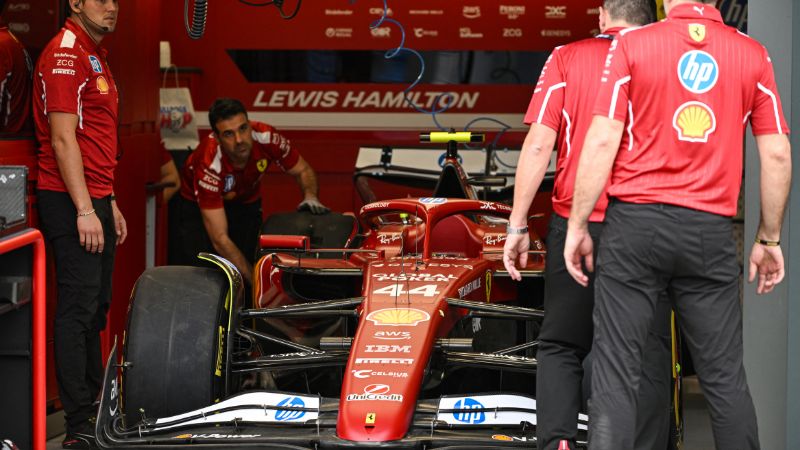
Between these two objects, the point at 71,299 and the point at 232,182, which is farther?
the point at 232,182

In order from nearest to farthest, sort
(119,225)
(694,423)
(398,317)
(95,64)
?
1. (398,317)
2. (95,64)
3. (119,225)
4. (694,423)

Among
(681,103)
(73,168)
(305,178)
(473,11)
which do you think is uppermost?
(473,11)

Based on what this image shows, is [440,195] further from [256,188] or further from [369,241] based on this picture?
[256,188]

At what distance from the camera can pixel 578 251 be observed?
3854mm

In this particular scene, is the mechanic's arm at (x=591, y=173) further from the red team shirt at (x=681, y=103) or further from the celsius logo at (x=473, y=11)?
the celsius logo at (x=473, y=11)

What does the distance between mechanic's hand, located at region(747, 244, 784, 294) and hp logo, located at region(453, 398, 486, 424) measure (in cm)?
104

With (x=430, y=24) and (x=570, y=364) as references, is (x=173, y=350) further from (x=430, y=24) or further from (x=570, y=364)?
(x=430, y=24)

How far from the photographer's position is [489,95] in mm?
9711

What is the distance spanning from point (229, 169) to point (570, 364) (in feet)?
12.8

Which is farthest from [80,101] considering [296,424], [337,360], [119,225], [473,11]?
[473,11]

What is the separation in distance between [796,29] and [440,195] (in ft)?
6.71

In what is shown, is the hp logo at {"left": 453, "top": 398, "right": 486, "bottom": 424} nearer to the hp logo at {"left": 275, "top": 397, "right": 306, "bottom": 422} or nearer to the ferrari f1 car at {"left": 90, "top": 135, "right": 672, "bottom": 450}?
the ferrari f1 car at {"left": 90, "top": 135, "right": 672, "bottom": 450}

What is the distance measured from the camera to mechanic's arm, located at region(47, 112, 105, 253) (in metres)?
5.24

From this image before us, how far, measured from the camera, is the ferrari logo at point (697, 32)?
3.72 meters
